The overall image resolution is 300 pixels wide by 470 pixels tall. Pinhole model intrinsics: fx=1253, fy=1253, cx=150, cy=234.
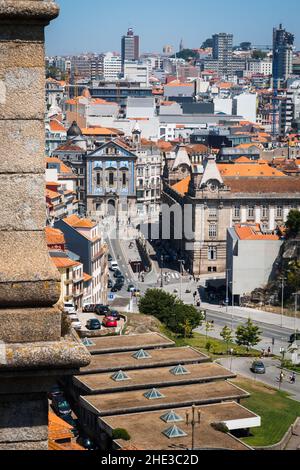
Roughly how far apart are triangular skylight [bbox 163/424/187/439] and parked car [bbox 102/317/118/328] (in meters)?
11.0

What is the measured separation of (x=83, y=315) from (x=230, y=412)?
37.3ft

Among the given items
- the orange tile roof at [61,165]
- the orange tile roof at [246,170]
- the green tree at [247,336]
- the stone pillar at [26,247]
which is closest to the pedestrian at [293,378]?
the green tree at [247,336]

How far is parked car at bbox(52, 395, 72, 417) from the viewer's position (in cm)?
2689

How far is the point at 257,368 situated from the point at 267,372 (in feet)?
1.13

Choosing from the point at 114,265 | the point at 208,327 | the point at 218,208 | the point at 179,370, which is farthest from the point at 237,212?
the point at 179,370

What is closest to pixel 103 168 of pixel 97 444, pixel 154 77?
pixel 97 444

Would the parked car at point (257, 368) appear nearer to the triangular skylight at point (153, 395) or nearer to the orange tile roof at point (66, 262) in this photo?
the orange tile roof at point (66, 262)

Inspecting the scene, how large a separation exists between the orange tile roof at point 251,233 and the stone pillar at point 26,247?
147ft

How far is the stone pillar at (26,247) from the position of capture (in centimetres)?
502

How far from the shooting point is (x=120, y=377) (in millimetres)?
28234

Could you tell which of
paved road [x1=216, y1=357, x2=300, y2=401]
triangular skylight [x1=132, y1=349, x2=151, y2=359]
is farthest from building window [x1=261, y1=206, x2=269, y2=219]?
triangular skylight [x1=132, y1=349, x2=151, y2=359]

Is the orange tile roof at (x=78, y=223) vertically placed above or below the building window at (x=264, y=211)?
above

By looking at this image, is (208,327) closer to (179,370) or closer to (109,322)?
(109,322)
